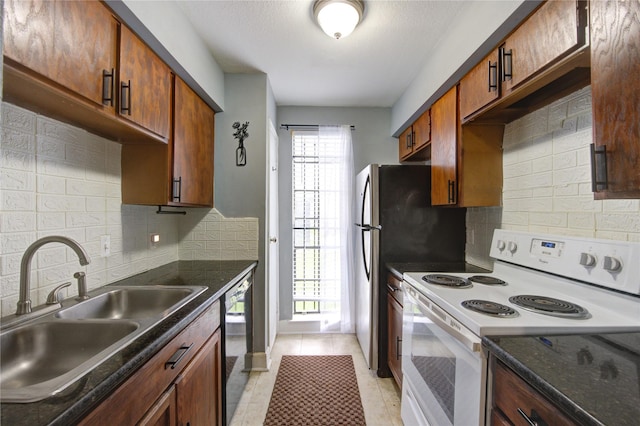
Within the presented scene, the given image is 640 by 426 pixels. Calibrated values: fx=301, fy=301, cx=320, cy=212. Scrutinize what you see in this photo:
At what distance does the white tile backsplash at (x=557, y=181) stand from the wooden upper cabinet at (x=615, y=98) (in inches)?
16.4

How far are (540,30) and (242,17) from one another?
5.01ft

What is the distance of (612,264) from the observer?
1.17 metres

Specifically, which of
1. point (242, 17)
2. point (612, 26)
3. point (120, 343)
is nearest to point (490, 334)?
point (612, 26)

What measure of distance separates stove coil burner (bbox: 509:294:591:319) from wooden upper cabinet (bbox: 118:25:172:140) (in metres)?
1.90

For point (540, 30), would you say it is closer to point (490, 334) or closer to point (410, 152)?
point (490, 334)

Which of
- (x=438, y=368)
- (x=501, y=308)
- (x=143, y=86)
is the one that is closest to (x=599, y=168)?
(x=501, y=308)

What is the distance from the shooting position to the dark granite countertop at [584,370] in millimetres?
642

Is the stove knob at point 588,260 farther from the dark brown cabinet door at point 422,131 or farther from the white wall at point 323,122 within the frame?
the white wall at point 323,122

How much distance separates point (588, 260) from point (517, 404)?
0.76 metres

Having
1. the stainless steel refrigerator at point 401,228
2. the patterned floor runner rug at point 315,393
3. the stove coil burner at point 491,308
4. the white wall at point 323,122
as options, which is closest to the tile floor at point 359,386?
the patterned floor runner rug at point 315,393

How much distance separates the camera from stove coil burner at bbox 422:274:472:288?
5.20 feet

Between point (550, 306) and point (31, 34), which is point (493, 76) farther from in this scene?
point (31, 34)

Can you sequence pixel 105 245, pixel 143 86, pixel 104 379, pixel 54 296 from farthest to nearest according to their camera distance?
pixel 105 245, pixel 143 86, pixel 54 296, pixel 104 379

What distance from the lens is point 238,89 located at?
250cm
